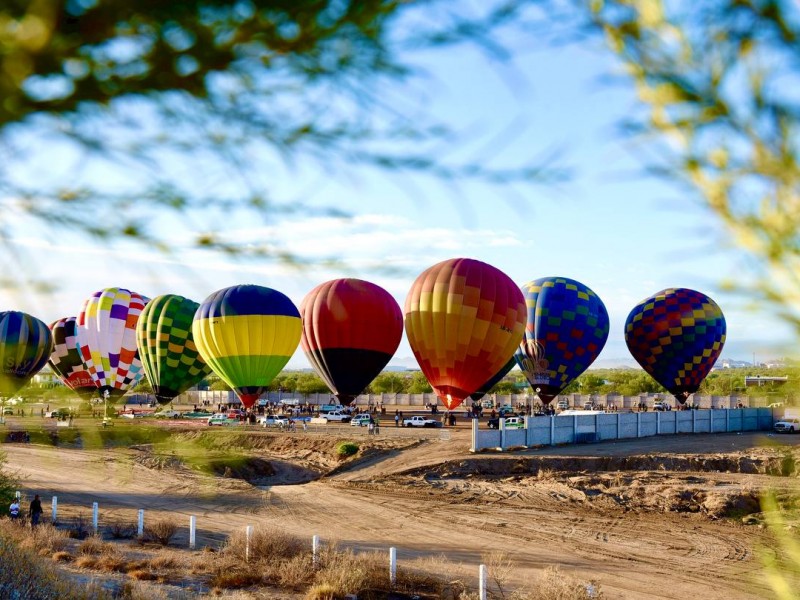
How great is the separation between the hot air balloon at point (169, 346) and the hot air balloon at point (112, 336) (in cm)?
556

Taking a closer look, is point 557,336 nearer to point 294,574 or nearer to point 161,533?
point 161,533

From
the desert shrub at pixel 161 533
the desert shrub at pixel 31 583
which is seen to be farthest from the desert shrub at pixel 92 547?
the desert shrub at pixel 31 583

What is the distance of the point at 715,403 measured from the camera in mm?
68688

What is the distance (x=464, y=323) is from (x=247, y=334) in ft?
35.5

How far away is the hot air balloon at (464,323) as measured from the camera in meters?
33.9

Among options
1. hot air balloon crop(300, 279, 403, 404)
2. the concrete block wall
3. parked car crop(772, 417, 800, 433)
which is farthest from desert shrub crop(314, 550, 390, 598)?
parked car crop(772, 417, 800, 433)

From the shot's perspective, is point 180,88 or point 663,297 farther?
point 663,297

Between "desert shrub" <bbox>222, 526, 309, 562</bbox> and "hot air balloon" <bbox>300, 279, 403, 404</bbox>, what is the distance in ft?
54.5

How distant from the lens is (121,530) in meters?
21.2

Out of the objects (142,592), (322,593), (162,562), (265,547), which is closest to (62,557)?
(162,562)

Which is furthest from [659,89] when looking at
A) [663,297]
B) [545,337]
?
[663,297]

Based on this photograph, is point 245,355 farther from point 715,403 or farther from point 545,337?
point 715,403

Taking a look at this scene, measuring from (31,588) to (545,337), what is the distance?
35.2 m

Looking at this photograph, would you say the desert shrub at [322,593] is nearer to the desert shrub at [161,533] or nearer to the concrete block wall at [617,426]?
the desert shrub at [161,533]
